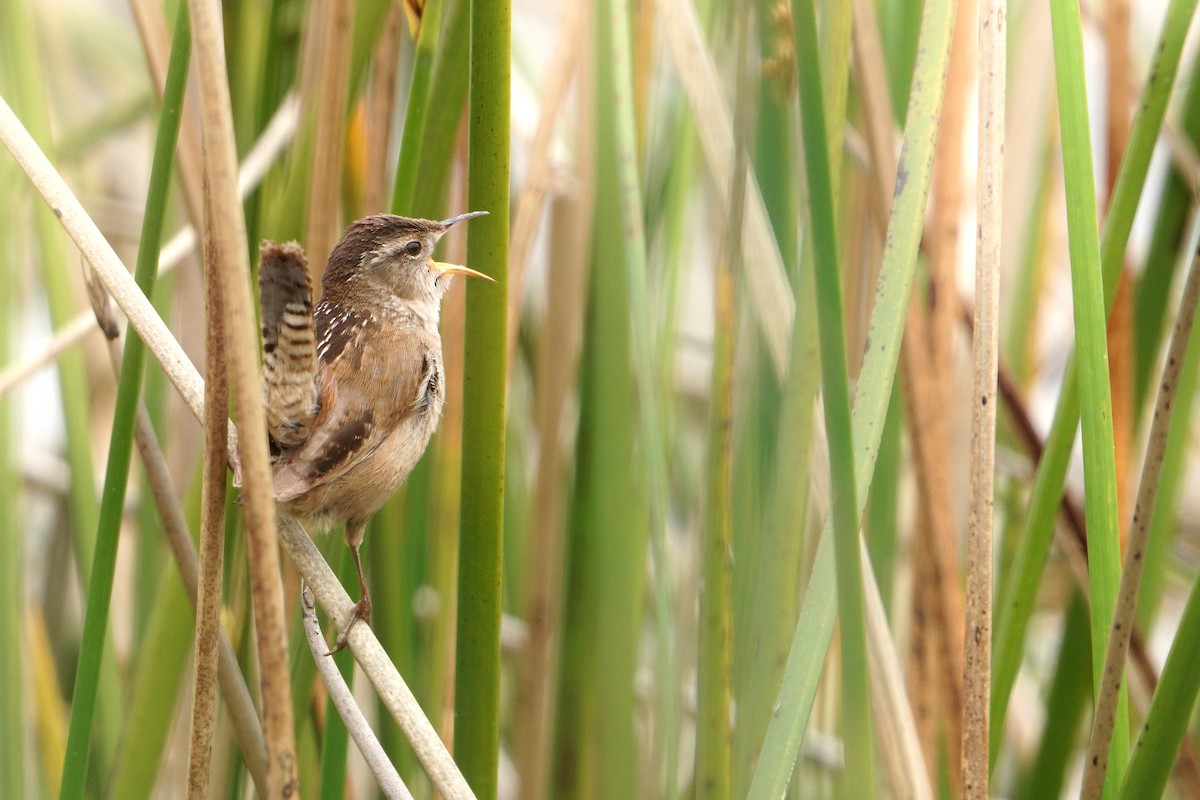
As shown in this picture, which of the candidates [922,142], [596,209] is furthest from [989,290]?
[596,209]

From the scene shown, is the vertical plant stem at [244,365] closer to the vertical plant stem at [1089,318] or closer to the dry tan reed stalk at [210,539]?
the dry tan reed stalk at [210,539]

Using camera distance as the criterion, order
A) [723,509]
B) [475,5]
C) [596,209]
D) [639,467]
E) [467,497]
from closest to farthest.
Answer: [475,5] → [467,497] → [723,509] → [596,209] → [639,467]

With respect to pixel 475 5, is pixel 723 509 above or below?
below

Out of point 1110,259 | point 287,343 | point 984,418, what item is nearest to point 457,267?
point 287,343

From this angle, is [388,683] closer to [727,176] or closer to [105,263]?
[105,263]

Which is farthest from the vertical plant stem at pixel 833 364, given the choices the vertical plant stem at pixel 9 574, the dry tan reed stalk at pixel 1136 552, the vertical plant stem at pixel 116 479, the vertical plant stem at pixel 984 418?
the vertical plant stem at pixel 9 574

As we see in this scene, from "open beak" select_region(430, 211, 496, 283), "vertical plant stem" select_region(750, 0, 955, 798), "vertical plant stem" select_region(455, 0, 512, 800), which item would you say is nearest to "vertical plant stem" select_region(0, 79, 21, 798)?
"open beak" select_region(430, 211, 496, 283)

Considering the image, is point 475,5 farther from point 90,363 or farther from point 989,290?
point 90,363

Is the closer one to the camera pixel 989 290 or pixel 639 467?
pixel 989 290

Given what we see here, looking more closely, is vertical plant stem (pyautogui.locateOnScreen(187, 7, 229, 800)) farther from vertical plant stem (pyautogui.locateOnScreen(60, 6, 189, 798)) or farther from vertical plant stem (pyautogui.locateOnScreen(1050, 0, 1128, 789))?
vertical plant stem (pyautogui.locateOnScreen(1050, 0, 1128, 789))
